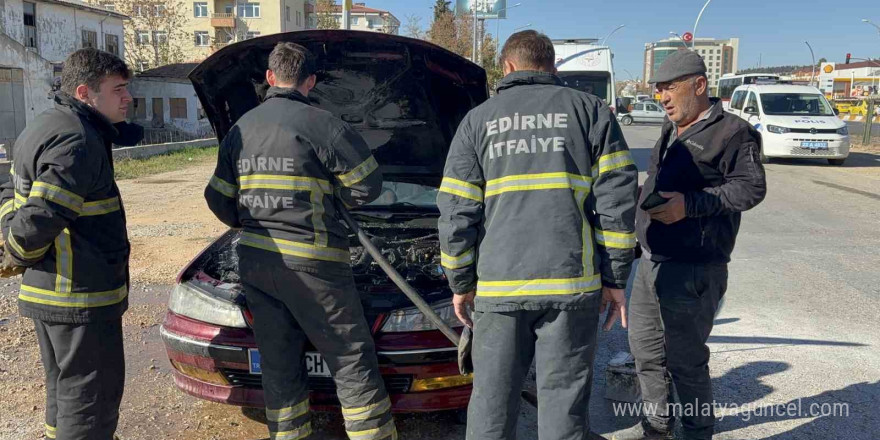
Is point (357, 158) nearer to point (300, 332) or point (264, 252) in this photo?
point (264, 252)

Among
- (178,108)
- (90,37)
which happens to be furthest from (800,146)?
(90,37)

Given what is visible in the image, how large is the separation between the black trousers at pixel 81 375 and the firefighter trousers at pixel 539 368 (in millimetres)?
1587

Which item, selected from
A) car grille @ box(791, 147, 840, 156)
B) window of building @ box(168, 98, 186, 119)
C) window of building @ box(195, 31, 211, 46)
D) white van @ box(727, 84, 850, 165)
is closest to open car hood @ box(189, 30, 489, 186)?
white van @ box(727, 84, 850, 165)

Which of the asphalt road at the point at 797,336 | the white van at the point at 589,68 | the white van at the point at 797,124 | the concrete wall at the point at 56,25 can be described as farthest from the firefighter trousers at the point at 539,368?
the concrete wall at the point at 56,25

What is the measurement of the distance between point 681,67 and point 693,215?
0.71 m

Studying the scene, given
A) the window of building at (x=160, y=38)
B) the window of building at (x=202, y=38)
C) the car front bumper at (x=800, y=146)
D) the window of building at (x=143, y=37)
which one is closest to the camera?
the car front bumper at (x=800, y=146)

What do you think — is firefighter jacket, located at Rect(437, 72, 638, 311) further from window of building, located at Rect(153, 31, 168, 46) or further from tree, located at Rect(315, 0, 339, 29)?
window of building, located at Rect(153, 31, 168, 46)

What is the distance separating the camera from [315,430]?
11.7ft

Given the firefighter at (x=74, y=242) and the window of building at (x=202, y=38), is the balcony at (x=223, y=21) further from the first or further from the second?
the firefighter at (x=74, y=242)

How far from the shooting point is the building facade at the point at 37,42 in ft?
89.8

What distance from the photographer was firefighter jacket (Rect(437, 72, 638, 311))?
252 cm

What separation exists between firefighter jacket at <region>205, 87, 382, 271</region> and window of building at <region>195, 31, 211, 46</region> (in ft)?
191

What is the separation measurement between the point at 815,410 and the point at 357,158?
2.90m

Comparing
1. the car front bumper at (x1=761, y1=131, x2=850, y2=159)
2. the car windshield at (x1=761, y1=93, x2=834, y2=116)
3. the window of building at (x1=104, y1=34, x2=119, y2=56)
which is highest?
the window of building at (x1=104, y1=34, x2=119, y2=56)
